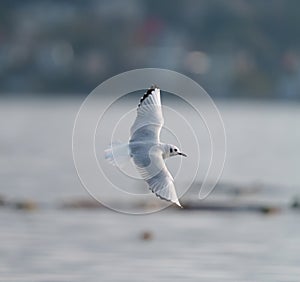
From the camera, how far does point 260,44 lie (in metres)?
77.8

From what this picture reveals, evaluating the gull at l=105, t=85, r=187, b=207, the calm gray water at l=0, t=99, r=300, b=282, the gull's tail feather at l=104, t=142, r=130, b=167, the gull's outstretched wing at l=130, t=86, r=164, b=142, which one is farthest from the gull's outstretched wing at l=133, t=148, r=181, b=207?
the calm gray water at l=0, t=99, r=300, b=282

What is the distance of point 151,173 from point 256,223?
5.32 m

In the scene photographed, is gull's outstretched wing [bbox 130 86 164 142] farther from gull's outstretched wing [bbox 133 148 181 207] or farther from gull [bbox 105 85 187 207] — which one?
gull's outstretched wing [bbox 133 148 181 207]

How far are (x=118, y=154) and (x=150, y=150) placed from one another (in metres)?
0.28

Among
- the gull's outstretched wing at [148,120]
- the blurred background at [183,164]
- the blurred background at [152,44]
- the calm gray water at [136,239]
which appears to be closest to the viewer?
the gull's outstretched wing at [148,120]

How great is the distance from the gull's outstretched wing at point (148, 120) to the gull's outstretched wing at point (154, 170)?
10.3 inches

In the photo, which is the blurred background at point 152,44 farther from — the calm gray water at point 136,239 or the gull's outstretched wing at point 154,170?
the gull's outstretched wing at point 154,170

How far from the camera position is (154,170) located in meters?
14.2

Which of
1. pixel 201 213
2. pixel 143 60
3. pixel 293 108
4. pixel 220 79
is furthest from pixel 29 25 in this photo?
pixel 201 213

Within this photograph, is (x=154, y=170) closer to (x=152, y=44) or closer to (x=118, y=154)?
(x=118, y=154)

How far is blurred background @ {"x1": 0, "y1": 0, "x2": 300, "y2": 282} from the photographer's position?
16.1m

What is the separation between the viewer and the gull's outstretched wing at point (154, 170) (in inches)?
552

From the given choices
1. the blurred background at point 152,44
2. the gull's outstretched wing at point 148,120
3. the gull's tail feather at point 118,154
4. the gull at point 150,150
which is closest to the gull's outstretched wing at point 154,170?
the gull at point 150,150

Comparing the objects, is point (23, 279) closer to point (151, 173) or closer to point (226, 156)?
point (151, 173)
